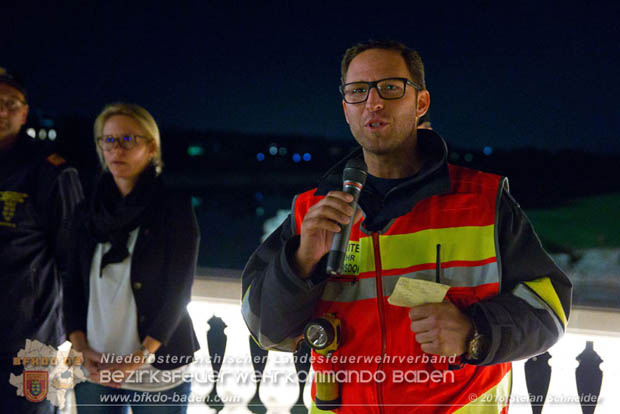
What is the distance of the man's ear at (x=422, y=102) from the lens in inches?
55.2

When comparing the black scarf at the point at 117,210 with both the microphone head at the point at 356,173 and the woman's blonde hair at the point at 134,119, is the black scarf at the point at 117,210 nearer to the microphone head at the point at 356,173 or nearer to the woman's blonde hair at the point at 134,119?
the woman's blonde hair at the point at 134,119

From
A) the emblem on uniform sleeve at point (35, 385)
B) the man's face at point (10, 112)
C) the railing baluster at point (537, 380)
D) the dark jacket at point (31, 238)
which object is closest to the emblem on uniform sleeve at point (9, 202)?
the dark jacket at point (31, 238)

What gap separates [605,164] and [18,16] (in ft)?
185

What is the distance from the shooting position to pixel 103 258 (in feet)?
6.15

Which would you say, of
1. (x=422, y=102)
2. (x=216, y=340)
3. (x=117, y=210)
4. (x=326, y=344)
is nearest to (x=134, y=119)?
(x=117, y=210)

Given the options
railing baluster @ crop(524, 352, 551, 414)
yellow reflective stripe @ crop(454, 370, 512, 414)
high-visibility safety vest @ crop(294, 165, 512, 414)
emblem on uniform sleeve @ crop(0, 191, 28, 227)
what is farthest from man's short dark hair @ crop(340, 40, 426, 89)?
emblem on uniform sleeve @ crop(0, 191, 28, 227)

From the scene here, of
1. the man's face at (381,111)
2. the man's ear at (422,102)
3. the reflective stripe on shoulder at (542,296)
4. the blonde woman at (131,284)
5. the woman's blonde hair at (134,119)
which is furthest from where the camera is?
the woman's blonde hair at (134,119)

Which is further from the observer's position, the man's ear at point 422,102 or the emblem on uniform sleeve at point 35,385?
the emblem on uniform sleeve at point 35,385

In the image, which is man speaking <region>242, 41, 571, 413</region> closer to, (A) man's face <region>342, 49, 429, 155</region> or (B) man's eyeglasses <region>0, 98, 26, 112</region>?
(A) man's face <region>342, 49, 429, 155</region>

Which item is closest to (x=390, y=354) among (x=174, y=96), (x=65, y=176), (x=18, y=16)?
(x=65, y=176)

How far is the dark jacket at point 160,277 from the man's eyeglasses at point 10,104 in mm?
672

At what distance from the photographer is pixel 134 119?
197cm

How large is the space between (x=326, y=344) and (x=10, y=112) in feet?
6.22

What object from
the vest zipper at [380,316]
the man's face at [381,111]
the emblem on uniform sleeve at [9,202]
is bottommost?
the vest zipper at [380,316]
